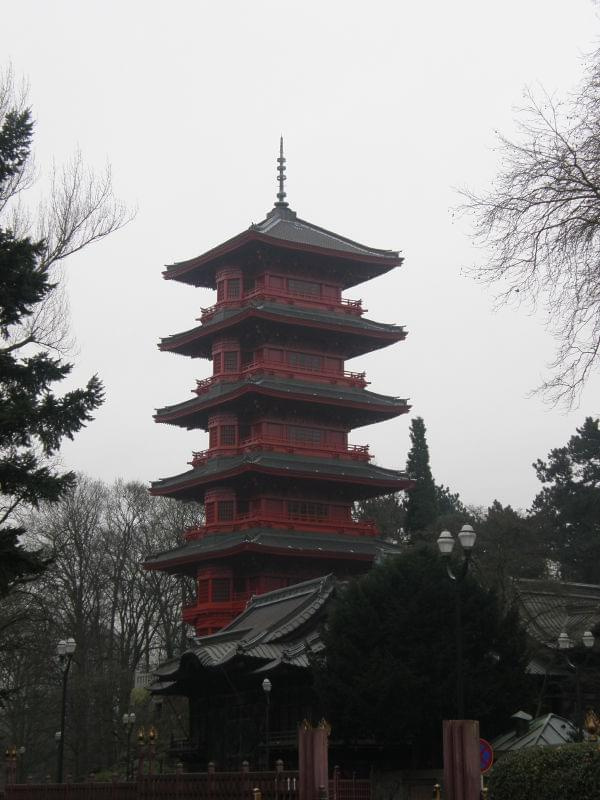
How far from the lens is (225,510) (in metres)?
57.3

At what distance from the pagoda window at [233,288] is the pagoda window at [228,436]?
6890 mm

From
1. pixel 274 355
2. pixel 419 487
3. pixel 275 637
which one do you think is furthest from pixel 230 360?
pixel 275 637

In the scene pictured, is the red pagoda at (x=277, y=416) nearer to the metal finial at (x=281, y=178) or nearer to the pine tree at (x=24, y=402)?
the metal finial at (x=281, y=178)

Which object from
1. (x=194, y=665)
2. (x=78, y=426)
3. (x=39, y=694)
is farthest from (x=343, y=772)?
(x=39, y=694)

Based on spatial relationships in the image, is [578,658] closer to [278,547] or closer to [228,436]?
[278,547]

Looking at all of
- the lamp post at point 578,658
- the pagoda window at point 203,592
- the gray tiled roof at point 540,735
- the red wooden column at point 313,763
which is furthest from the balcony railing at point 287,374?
the red wooden column at point 313,763

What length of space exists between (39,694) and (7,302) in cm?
3867

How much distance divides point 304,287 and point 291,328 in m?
3.11

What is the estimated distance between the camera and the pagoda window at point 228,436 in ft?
192

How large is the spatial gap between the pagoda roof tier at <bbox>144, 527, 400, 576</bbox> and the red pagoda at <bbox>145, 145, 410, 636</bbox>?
71 mm

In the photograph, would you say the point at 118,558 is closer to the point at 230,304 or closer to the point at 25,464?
the point at 230,304

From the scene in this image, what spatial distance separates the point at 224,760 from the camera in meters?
40.7

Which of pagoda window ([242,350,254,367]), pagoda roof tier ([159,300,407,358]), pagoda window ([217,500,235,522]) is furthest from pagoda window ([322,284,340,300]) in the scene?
pagoda window ([217,500,235,522])

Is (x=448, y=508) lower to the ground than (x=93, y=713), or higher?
higher
